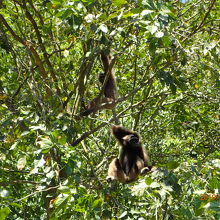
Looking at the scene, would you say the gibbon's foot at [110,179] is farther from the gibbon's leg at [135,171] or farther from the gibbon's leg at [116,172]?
the gibbon's leg at [135,171]

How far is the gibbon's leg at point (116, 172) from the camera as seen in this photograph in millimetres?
6191

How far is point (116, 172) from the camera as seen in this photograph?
6.34m

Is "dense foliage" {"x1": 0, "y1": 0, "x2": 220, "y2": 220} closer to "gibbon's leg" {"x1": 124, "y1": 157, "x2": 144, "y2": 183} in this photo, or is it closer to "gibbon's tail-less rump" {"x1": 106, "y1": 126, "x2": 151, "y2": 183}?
"gibbon's tail-less rump" {"x1": 106, "y1": 126, "x2": 151, "y2": 183}

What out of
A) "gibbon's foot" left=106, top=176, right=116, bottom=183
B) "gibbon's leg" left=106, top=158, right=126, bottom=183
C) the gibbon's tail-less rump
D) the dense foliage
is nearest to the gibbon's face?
the gibbon's tail-less rump

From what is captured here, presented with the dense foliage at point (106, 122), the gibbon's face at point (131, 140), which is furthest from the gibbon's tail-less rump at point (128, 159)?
the dense foliage at point (106, 122)

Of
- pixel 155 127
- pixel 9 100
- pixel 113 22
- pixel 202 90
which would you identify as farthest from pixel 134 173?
pixel 113 22

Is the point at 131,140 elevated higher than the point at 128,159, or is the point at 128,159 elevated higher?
the point at 131,140

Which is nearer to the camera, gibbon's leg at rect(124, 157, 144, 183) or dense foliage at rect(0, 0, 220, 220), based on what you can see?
dense foliage at rect(0, 0, 220, 220)

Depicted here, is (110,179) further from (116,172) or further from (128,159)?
(128,159)

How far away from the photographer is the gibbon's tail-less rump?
6.31 metres

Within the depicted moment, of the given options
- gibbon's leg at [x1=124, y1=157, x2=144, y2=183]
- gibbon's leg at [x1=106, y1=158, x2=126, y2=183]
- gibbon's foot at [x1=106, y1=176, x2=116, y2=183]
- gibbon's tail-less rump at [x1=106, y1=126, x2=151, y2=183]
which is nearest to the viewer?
gibbon's foot at [x1=106, y1=176, x2=116, y2=183]

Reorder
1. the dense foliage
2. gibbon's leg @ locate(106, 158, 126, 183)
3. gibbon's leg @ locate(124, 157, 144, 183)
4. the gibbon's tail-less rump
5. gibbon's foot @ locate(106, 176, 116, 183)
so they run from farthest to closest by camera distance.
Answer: gibbon's leg @ locate(124, 157, 144, 183) < the gibbon's tail-less rump < gibbon's leg @ locate(106, 158, 126, 183) < gibbon's foot @ locate(106, 176, 116, 183) < the dense foliage

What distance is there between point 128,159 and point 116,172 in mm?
Result: 528

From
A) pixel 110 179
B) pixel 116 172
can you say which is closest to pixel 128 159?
pixel 116 172
